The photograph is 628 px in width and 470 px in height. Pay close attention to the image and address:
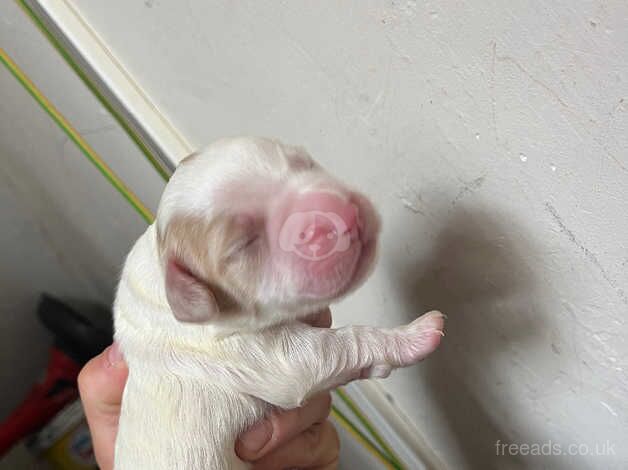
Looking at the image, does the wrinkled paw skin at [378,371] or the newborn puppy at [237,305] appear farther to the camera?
the wrinkled paw skin at [378,371]

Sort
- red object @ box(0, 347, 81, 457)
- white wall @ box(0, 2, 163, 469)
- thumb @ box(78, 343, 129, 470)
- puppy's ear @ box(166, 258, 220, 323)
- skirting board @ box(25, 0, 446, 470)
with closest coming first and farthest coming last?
puppy's ear @ box(166, 258, 220, 323) < thumb @ box(78, 343, 129, 470) < skirting board @ box(25, 0, 446, 470) < white wall @ box(0, 2, 163, 469) < red object @ box(0, 347, 81, 457)

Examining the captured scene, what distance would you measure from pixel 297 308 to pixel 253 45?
431 millimetres

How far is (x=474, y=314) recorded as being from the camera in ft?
2.76

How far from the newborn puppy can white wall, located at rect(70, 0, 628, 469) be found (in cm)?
12

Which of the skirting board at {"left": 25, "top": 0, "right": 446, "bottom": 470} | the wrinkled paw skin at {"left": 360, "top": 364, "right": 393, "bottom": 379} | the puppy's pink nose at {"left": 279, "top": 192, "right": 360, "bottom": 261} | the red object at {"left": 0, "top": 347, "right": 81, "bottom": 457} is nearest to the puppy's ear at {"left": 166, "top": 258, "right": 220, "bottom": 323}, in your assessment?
the puppy's pink nose at {"left": 279, "top": 192, "right": 360, "bottom": 261}

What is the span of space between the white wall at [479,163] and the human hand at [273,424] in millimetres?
194

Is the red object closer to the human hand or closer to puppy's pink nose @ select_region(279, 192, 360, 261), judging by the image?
the human hand

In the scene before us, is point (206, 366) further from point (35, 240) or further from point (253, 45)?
point (35, 240)

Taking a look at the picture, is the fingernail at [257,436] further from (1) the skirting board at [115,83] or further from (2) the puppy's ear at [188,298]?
(1) the skirting board at [115,83]

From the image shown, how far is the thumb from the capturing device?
105 centimetres

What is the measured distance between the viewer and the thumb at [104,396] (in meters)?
1.05

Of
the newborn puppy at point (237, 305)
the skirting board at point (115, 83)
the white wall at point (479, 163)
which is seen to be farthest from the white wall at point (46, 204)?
the newborn puppy at point (237, 305)

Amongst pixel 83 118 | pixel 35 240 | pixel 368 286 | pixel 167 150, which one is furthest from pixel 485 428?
pixel 35 240

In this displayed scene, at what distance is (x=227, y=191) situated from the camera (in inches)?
26.4
